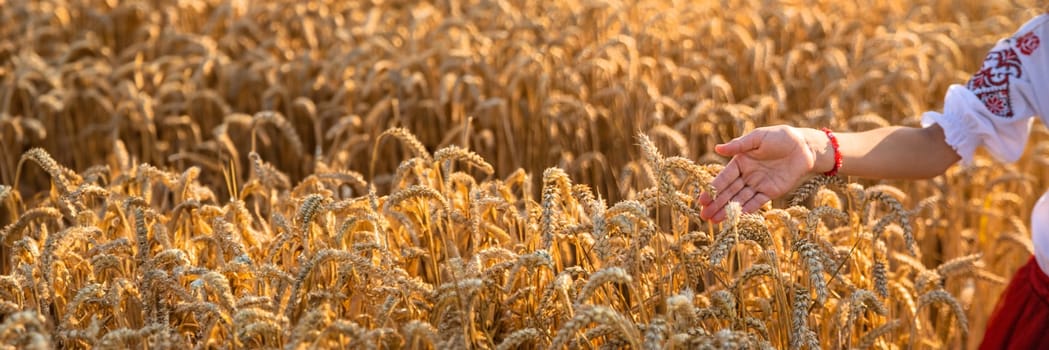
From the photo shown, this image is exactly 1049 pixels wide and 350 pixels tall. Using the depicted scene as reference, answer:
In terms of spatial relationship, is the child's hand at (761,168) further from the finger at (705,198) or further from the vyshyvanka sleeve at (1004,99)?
the vyshyvanka sleeve at (1004,99)

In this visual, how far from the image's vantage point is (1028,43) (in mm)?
2275

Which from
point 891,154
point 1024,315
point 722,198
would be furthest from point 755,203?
point 1024,315

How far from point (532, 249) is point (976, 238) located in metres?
2.22

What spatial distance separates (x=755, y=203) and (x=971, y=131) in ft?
1.52

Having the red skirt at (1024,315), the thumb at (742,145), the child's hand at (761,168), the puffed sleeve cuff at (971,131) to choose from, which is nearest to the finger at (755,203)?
the child's hand at (761,168)

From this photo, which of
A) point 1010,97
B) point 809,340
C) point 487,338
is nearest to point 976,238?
point 1010,97

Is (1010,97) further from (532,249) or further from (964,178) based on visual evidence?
(964,178)

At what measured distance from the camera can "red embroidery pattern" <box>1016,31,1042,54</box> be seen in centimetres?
226

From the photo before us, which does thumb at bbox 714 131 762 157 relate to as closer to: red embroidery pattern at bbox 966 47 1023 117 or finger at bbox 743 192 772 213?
finger at bbox 743 192 772 213

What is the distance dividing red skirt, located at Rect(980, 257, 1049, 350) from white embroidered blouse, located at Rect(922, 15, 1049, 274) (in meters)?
0.05

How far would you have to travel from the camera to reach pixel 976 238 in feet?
13.1

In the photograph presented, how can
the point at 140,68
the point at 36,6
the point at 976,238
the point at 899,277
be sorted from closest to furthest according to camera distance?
the point at 899,277, the point at 976,238, the point at 140,68, the point at 36,6

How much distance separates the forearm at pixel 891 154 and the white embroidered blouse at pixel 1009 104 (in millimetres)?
38

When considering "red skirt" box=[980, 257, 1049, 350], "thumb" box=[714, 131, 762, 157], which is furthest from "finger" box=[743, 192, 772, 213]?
"red skirt" box=[980, 257, 1049, 350]
